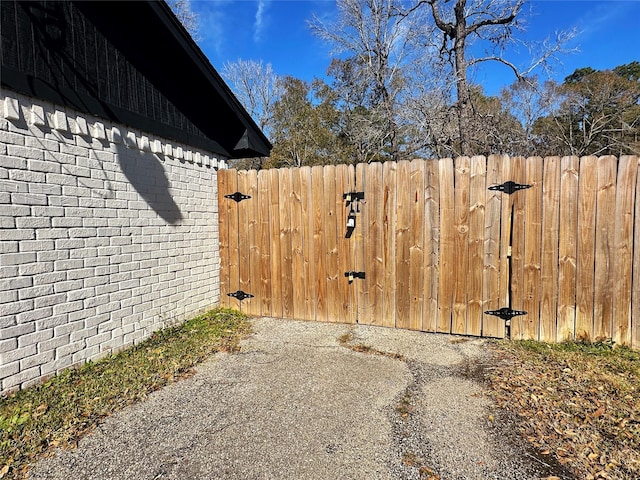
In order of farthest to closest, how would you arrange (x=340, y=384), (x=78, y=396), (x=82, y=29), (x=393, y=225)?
(x=393, y=225), (x=82, y=29), (x=340, y=384), (x=78, y=396)

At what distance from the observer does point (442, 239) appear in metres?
3.83

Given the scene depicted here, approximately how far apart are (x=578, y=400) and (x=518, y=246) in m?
1.59

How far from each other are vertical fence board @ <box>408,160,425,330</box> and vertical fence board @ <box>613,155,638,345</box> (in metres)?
1.79

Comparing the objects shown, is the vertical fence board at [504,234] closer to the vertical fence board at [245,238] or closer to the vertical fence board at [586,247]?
the vertical fence board at [586,247]

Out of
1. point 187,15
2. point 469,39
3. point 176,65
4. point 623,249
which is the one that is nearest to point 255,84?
point 187,15

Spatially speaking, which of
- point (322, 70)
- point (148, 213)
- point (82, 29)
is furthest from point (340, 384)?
point (322, 70)

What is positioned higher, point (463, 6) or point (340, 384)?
point (463, 6)

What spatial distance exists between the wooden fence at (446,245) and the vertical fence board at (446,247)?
0.01 m

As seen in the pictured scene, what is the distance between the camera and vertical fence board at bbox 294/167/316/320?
4297 mm

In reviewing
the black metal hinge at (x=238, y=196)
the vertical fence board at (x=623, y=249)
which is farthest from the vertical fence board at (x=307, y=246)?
the vertical fence board at (x=623, y=249)

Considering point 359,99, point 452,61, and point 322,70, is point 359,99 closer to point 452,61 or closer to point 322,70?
point 322,70

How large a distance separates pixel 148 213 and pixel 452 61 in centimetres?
1081

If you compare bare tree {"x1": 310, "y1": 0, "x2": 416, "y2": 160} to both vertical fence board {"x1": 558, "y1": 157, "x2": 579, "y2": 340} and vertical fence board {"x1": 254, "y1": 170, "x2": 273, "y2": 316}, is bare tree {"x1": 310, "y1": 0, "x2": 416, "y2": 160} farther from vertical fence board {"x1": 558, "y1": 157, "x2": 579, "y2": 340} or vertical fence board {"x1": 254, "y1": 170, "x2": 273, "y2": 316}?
vertical fence board {"x1": 558, "y1": 157, "x2": 579, "y2": 340}

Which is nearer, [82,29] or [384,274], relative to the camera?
[82,29]
